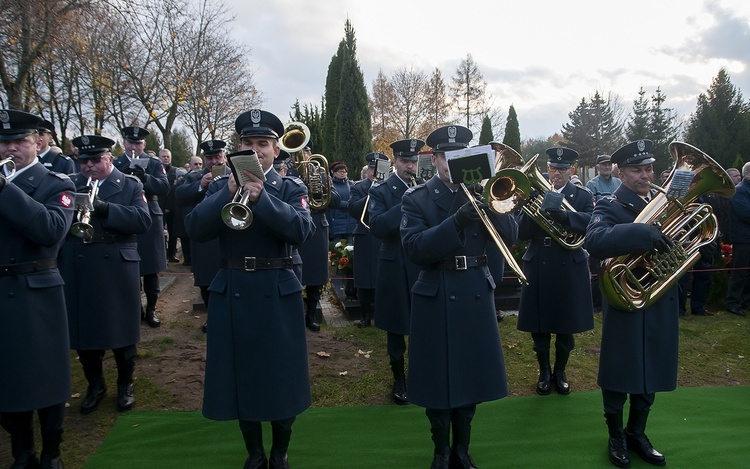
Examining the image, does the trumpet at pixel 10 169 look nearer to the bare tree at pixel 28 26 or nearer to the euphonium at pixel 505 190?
the euphonium at pixel 505 190

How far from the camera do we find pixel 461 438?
3848mm

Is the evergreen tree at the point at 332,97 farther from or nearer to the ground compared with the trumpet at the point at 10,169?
farther from the ground

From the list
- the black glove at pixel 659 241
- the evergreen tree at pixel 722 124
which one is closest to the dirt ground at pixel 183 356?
the black glove at pixel 659 241

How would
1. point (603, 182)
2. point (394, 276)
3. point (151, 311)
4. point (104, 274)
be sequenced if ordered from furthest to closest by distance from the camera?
point (603, 182), point (151, 311), point (394, 276), point (104, 274)

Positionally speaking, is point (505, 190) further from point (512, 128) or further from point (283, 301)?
point (512, 128)

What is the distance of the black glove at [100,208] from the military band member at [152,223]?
2247 mm

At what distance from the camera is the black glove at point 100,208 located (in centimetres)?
483

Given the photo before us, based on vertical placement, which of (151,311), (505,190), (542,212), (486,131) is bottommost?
(151,311)

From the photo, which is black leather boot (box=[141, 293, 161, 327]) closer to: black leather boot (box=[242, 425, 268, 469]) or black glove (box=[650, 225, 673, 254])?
black leather boot (box=[242, 425, 268, 469])

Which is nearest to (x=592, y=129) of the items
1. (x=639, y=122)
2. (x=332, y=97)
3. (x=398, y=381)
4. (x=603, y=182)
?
(x=639, y=122)

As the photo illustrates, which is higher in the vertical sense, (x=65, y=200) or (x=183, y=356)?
(x=65, y=200)

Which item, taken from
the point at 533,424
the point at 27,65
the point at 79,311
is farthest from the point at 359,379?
the point at 27,65

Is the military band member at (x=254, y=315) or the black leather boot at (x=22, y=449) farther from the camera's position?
the black leather boot at (x=22, y=449)

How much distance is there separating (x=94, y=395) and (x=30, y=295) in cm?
194
